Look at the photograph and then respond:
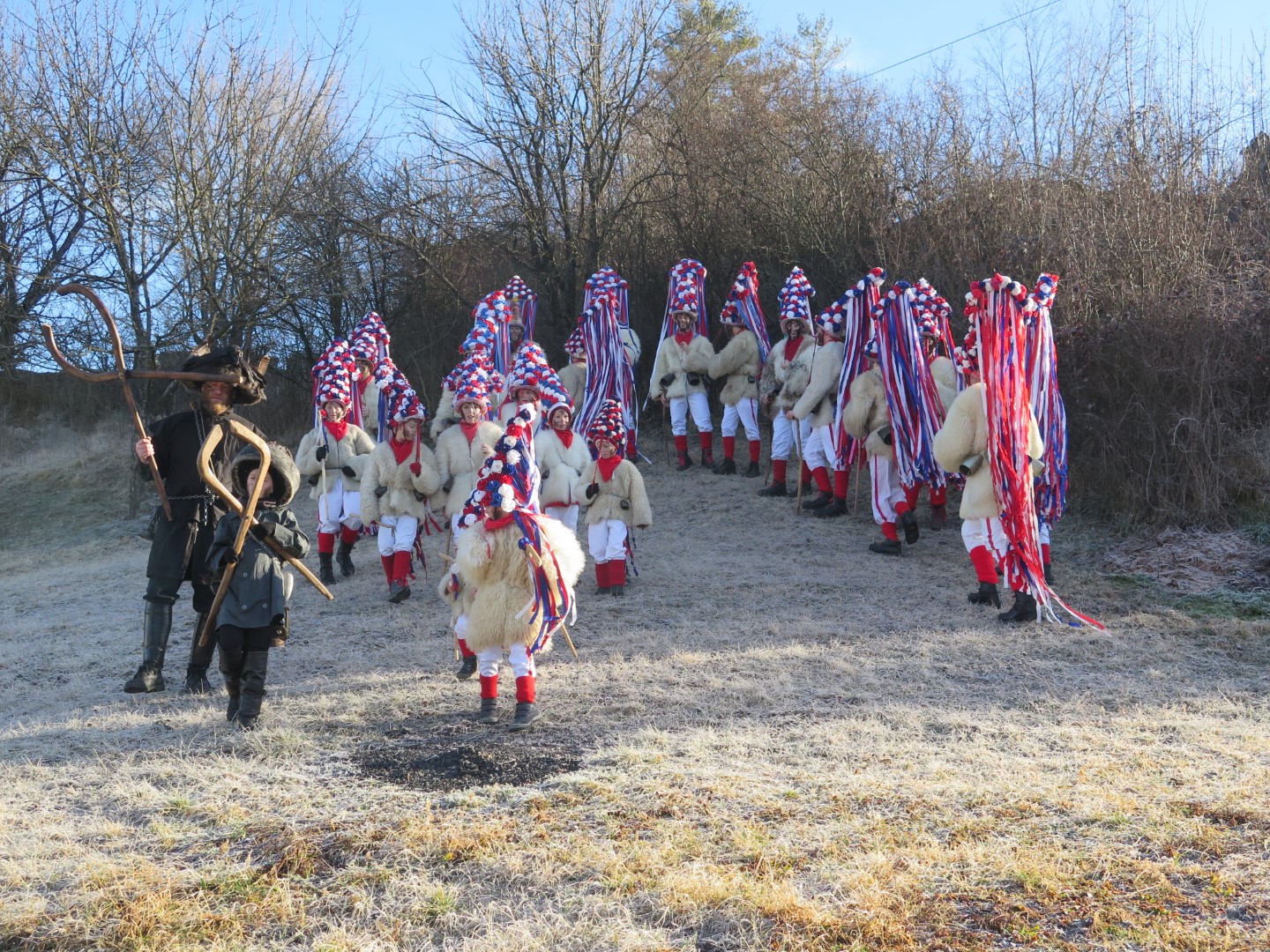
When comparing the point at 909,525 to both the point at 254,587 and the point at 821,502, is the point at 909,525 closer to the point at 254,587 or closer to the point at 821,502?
the point at 821,502

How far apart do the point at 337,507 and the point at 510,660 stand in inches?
170

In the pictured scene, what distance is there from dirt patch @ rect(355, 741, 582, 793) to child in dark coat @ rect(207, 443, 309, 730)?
2.66ft

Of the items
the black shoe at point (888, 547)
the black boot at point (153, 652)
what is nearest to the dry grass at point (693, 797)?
the black boot at point (153, 652)

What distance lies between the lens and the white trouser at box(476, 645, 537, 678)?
5762mm

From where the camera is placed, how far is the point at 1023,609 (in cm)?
763

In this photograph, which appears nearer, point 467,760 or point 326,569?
point 467,760

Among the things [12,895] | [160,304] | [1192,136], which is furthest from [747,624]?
[160,304]

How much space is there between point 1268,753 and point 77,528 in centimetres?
1383

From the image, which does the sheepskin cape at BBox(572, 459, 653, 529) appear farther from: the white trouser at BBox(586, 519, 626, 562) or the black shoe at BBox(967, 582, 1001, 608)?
the black shoe at BBox(967, 582, 1001, 608)

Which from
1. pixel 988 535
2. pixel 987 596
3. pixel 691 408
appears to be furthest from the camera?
pixel 691 408

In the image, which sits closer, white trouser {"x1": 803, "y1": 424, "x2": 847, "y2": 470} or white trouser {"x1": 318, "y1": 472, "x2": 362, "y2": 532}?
white trouser {"x1": 318, "y1": 472, "x2": 362, "y2": 532}

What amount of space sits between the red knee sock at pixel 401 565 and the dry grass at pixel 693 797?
38.7 inches

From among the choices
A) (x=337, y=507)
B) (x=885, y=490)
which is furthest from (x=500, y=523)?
(x=885, y=490)

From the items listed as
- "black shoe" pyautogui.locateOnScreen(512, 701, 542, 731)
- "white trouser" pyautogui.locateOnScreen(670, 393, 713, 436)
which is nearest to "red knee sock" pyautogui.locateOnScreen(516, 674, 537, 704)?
"black shoe" pyautogui.locateOnScreen(512, 701, 542, 731)
